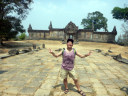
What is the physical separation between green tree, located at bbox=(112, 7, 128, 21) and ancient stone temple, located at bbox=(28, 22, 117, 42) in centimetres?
602

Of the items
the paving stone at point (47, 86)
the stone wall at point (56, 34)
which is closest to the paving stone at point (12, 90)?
the paving stone at point (47, 86)

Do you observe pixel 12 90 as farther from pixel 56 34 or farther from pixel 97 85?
pixel 56 34

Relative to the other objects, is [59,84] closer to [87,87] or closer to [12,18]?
[87,87]

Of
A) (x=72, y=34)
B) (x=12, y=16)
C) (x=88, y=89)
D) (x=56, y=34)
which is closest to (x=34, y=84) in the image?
(x=88, y=89)

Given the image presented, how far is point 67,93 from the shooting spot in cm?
285

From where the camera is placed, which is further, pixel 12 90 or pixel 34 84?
pixel 34 84

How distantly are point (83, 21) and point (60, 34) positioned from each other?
22174mm

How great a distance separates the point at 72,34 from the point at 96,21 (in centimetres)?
2152

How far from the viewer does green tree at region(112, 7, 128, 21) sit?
1093 inches

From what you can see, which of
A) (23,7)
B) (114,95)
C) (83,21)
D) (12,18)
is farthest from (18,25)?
(83,21)

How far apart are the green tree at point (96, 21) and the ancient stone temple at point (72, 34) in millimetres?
15309

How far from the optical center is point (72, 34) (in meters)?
27.1

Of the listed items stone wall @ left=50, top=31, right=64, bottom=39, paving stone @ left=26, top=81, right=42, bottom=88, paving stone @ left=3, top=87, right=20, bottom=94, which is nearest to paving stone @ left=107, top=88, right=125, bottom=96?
paving stone @ left=26, top=81, right=42, bottom=88

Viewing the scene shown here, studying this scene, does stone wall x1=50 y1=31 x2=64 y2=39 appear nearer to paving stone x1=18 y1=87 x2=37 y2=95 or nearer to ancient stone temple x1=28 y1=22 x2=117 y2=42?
ancient stone temple x1=28 y1=22 x2=117 y2=42
